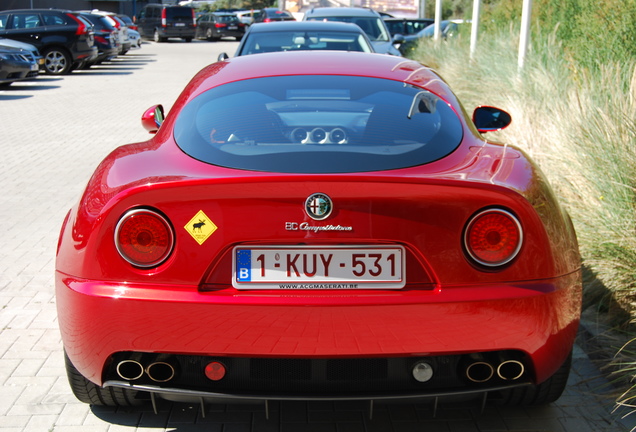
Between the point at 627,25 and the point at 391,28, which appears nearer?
the point at 627,25

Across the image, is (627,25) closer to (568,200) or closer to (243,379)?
(568,200)

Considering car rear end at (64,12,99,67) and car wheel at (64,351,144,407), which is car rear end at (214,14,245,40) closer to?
car rear end at (64,12,99,67)

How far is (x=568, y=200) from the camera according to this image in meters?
5.83

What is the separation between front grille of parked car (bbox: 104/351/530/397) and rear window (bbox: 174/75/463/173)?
2.30ft

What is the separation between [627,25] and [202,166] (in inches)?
275

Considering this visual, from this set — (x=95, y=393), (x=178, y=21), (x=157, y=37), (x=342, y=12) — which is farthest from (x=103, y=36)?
(x=95, y=393)

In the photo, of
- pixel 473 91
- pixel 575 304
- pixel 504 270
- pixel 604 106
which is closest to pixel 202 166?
pixel 504 270

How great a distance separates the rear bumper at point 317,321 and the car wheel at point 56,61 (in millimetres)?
22789

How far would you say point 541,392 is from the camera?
3561 millimetres

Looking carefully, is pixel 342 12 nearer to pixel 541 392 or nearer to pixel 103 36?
pixel 103 36

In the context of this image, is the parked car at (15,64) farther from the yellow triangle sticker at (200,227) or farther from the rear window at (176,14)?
the rear window at (176,14)

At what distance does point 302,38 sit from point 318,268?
8663mm

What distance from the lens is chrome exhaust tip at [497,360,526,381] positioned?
316 cm

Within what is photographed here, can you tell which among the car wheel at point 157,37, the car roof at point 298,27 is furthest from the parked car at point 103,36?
the car roof at point 298,27
